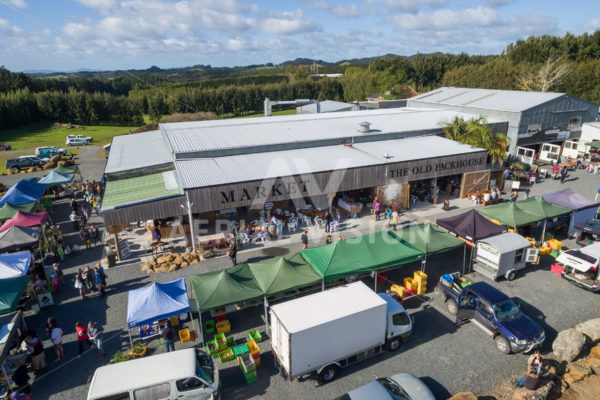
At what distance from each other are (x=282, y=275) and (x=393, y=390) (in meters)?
5.49

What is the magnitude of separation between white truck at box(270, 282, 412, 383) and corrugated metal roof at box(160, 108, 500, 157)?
1550 cm

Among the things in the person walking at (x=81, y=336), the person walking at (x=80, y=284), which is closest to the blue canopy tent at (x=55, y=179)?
the person walking at (x=80, y=284)

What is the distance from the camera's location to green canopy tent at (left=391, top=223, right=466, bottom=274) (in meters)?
15.3

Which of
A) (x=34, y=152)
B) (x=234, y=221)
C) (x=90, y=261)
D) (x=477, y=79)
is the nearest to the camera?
(x=90, y=261)

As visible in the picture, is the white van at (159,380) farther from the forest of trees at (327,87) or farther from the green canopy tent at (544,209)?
the forest of trees at (327,87)

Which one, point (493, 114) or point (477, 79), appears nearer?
point (493, 114)

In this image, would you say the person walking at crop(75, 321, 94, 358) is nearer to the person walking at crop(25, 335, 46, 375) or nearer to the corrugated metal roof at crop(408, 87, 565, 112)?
the person walking at crop(25, 335, 46, 375)

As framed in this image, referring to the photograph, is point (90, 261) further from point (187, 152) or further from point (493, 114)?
point (493, 114)

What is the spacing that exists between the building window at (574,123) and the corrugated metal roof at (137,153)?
124ft

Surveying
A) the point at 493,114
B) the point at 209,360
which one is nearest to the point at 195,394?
the point at 209,360

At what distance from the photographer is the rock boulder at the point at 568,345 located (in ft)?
36.8

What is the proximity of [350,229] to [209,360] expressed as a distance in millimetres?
12892

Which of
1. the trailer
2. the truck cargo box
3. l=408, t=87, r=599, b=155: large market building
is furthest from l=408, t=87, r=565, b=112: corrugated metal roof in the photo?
the truck cargo box

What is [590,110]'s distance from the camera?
3528 centimetres
